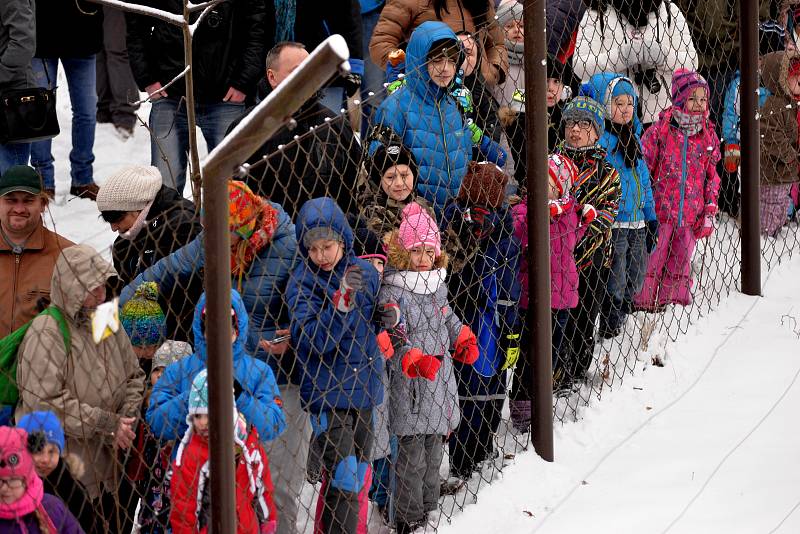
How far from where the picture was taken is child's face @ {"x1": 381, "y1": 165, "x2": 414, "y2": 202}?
19.4ft

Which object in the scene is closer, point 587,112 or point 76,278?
point 76,278

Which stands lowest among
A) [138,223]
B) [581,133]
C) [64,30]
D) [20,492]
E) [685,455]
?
[685,455]

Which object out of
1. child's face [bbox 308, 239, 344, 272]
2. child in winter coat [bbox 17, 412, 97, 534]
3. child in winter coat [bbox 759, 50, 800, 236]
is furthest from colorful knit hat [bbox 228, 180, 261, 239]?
child in winter coat [bbox 759, 50, 800, 236]

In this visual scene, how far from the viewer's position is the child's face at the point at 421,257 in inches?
224

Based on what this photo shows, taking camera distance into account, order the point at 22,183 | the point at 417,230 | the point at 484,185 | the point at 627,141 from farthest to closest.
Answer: the point at 627,141, the point at 484,185, the point at 417,230, the point at 22,183

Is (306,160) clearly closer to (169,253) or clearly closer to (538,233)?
(169,253)

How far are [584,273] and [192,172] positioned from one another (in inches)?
84.3

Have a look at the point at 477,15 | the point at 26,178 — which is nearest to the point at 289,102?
the point at 26,178

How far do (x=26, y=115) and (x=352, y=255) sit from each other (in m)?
2.66

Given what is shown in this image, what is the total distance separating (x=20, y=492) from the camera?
4445 mm

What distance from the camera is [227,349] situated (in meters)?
4.28

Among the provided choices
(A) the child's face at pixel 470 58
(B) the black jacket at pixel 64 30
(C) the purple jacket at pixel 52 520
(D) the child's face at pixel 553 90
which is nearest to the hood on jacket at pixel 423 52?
(A) the child's face at pixel 470 58

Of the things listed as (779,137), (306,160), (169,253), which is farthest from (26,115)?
(779,137)

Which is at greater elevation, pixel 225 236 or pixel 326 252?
pixel 225 236
